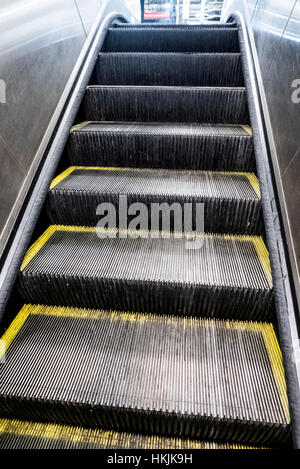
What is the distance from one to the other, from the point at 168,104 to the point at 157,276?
1.24 m

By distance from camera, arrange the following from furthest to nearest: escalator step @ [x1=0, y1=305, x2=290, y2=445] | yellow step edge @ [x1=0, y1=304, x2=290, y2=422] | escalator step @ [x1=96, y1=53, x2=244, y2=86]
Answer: escalator step @ [x1=96, y1=53, x2=244, y2=86], yellow step edge @ [x1=0, y1=304, x2=290, y2=422], escalator step @ [x1=0, y1=305, x2=290, y2=445]

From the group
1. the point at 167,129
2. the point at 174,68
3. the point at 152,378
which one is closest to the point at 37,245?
the point at 152,378

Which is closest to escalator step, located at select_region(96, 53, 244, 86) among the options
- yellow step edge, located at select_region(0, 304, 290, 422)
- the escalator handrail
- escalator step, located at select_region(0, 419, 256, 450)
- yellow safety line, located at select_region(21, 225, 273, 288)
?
the escalator handrail

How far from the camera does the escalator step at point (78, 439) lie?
0.94m

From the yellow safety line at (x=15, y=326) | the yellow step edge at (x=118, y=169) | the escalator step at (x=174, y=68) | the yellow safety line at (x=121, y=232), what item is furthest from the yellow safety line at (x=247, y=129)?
the yellow safety line at (x=15, y=326)

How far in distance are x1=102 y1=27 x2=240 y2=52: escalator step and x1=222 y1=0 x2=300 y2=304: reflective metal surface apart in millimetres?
546

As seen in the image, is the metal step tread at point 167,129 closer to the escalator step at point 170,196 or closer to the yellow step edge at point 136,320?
the escalator step at point 170,196

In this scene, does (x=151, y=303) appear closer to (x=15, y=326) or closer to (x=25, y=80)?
(x=15, y=326)

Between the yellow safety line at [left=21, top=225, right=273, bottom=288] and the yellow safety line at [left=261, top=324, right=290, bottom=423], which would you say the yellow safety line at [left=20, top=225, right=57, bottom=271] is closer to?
the yellow safety line at [left=21, top=225, right=273, bottom=288]

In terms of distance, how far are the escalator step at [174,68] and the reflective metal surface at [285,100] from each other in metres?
0.24

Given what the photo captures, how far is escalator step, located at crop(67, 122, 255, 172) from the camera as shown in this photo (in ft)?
5.06
